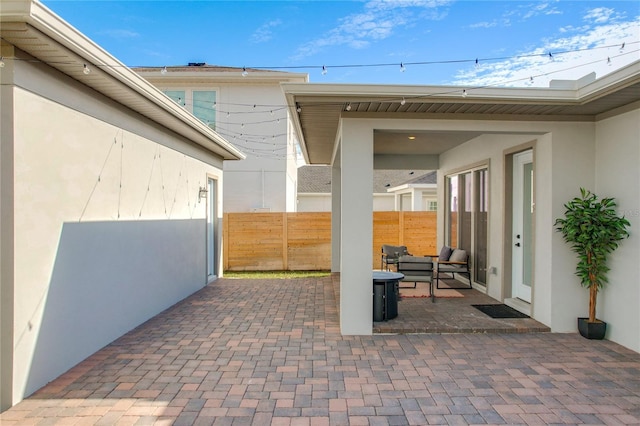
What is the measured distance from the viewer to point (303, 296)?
23.6 ft

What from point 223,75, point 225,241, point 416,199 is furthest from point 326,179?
point 225,241

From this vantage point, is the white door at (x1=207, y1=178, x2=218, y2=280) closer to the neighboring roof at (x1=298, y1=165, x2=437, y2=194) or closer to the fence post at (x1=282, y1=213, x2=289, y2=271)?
the fence post at (x1=282, y1=213, x2=289, y2=271)

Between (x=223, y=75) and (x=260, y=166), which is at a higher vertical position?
(x=223, y=75)

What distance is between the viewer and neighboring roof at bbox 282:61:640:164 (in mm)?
4164

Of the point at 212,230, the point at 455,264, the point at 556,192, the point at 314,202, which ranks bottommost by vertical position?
the point at 455,264

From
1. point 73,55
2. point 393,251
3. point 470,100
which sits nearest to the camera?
point 73,55

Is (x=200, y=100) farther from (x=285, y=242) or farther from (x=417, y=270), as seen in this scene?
(x=417, y=270)

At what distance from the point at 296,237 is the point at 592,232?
7.25 meters

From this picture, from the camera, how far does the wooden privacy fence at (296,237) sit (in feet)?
34.5

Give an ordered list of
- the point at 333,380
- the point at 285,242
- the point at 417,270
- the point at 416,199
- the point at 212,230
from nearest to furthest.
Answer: the point at 333,380
the point at 417,270
the point at 212,230
the point at 285,242
the point at 416,199

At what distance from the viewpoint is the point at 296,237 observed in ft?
34.9

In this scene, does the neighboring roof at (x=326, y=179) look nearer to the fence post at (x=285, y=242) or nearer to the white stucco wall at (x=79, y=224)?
the fence post at (x=285, y=242)

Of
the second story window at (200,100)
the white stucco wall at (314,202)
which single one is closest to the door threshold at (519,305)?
the second story window at (200,100)

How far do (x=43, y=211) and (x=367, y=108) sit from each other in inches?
139
